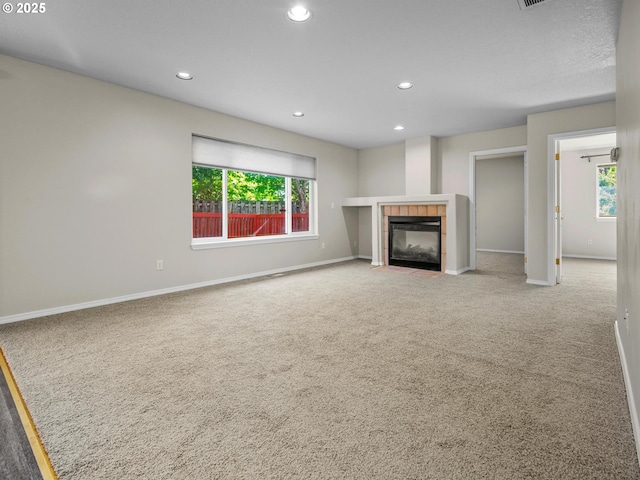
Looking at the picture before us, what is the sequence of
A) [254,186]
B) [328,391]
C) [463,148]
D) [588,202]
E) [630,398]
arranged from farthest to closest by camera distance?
[588,202] < [463,148] < [254,186] < [328,391] < [630,398]

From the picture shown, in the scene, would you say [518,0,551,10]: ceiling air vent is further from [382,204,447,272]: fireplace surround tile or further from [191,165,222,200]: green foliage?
[191,165,222,200]: green foliage

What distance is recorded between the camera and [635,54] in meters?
1.69

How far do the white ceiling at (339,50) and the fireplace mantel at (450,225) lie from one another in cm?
156

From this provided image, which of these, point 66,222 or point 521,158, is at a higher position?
point 521,158

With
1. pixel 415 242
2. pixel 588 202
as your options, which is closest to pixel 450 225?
pixel 415 242

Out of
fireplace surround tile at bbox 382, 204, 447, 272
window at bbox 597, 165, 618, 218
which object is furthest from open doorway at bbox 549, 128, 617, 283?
fireplace surround tile at bbox 382, 204, 447, 272

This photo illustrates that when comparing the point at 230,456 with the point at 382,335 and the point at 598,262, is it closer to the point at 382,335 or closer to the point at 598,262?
the point at 382,335

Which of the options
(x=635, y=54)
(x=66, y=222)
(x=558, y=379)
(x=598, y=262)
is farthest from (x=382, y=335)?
(x=598, y=262)

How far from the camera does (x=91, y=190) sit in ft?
11.5

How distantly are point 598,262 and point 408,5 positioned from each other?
6.42 meters

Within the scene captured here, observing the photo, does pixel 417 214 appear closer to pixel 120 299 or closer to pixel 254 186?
pixel 254 186

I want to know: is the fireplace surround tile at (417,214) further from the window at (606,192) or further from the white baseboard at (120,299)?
the window at (606,192)

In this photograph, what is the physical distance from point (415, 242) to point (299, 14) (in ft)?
14.4

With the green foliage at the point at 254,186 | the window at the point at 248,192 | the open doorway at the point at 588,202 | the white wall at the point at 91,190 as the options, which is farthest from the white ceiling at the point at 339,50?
the open doorway at the point at 588,202
